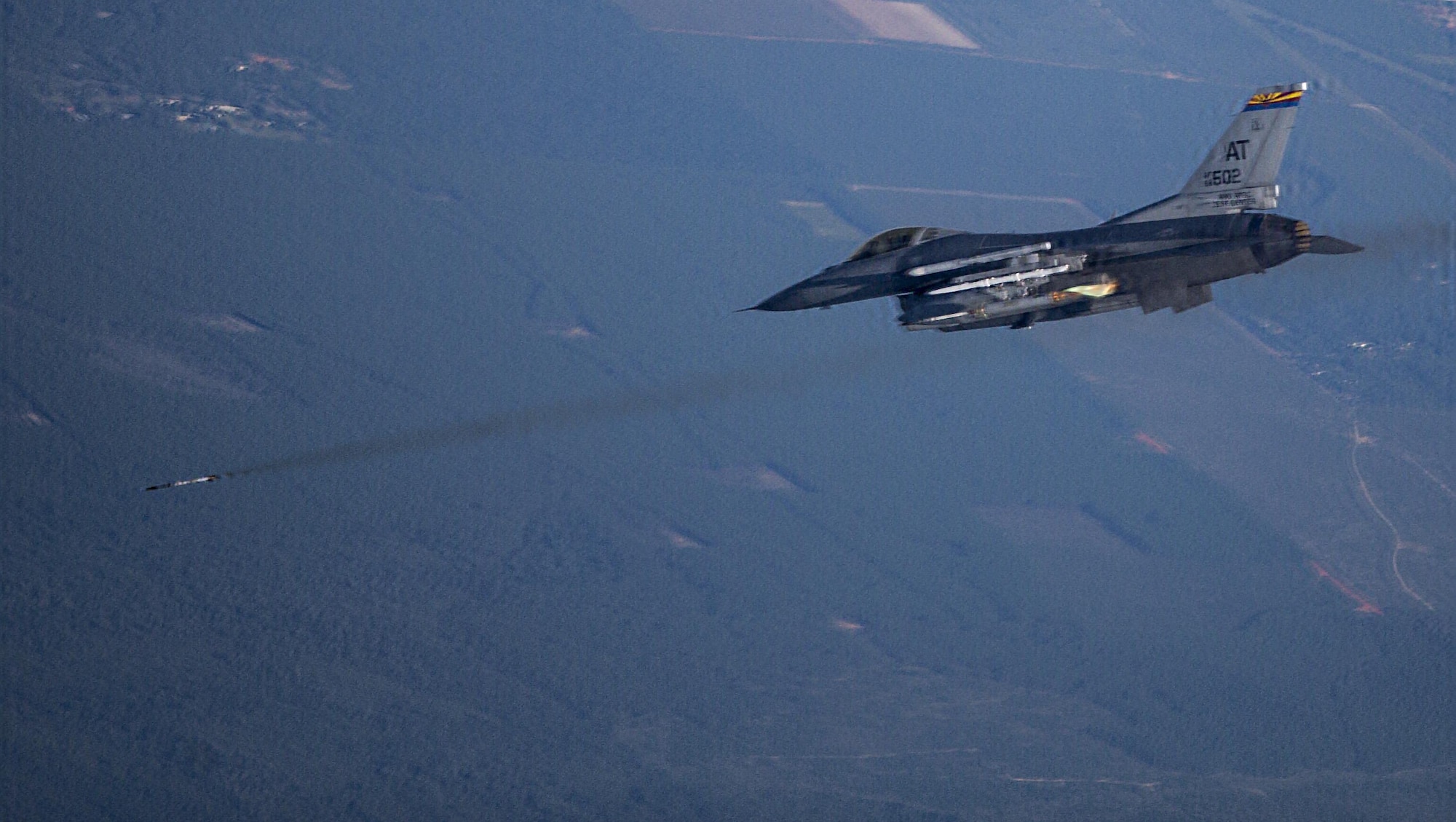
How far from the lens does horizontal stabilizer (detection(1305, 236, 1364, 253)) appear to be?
37812 millimetres

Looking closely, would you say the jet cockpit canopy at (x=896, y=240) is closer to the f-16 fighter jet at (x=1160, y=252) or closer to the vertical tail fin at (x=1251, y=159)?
the f-16 fighter jet at (x=1160, y=252)

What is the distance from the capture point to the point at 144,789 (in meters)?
137

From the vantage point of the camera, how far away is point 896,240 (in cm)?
4369

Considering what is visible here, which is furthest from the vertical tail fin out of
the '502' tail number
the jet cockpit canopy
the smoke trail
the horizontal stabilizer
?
the smoke trail

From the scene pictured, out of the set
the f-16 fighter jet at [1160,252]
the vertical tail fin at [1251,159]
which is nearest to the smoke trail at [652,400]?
the f-16 fighter jet at [1160,252]

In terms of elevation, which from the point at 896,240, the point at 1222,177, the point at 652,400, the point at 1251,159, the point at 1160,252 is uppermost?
the point at 1251,159

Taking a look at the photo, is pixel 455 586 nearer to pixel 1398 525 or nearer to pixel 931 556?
pixel 931 556

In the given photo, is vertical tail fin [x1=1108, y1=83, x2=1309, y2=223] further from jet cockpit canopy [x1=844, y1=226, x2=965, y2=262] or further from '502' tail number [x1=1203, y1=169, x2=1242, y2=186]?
jet cockpit canopy [x1=844, y1=226, x2=965, y2=262]

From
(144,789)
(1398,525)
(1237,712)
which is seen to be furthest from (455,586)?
(1398,525)

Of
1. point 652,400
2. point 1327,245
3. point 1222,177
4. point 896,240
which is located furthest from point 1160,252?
point 652,400

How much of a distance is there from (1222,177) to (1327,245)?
3.44 meters

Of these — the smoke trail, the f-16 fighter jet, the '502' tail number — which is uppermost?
the '502' tail number

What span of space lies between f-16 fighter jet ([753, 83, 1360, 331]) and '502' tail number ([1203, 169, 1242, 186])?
0.06ft

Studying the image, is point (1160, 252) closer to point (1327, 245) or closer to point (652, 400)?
point (1327, 245)
